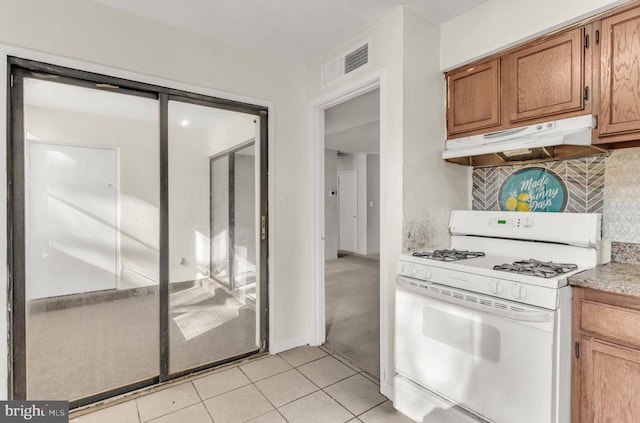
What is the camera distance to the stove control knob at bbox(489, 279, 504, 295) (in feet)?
5.00

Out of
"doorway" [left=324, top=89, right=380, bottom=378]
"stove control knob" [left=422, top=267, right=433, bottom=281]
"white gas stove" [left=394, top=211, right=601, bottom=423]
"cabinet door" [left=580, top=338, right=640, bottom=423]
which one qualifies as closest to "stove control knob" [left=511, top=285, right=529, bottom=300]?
"white gas stove" [left=394, top=211, right=601, bottom=423]

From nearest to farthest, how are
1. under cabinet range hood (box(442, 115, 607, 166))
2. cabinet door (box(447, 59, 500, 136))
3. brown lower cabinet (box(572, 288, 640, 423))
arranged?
brown lower cabinet (box(572, 288, 640, 423)) < under cabinet range hood (box(442, 115, 607, 166)) < cabinet door (box(447, 59, 500, 136))

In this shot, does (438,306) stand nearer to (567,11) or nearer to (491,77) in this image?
(491,77)

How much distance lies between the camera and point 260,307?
2.73 meters

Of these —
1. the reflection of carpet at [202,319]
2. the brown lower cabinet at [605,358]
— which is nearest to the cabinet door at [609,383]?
the brown lower cabinet at [605,358]

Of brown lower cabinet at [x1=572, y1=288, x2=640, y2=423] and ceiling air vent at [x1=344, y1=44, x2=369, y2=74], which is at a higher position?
ceiling air vent at [x1=344, y1=44, x2=369, y2=74]

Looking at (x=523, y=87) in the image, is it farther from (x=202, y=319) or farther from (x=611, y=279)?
(x=202, y=319)

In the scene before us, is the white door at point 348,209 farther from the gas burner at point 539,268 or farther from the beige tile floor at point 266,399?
the gas burner at point 539,268

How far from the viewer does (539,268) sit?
5.17 feet

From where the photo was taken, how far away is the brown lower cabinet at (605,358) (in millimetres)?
1314

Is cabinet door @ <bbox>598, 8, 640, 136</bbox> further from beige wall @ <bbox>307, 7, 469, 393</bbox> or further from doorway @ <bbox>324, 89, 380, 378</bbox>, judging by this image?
doorway @ <bbox>324, 89, 380, 378</bbox>

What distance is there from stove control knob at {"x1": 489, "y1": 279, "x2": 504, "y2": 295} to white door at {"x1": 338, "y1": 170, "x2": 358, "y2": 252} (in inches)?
233

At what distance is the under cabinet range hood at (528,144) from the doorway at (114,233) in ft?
5.25

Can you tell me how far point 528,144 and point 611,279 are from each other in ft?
2.54
